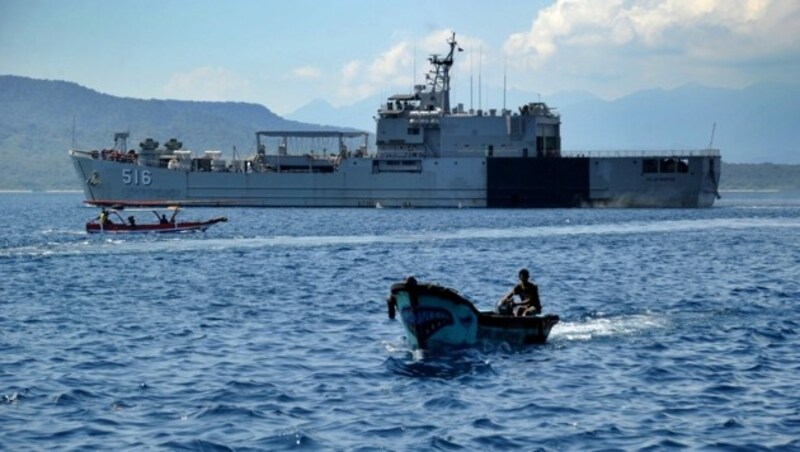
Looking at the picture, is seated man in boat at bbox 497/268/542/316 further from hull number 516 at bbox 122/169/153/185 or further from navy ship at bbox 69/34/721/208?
hull number 516 at bbox 122/169/153/185

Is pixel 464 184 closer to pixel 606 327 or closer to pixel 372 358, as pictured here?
pixel 606 327

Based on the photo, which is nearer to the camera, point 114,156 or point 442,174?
point 442,174

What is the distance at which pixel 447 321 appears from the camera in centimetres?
2819

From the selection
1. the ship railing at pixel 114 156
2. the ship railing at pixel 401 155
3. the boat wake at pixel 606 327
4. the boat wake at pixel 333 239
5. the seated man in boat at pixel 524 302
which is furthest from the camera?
the ship railing at pixel 114 156

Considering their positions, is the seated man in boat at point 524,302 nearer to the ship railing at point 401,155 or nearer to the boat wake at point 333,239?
the boat wake at point 333,239

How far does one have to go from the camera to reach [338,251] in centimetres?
6431

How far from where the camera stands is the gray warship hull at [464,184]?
360 ft

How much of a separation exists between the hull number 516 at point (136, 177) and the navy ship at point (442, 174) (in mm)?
97

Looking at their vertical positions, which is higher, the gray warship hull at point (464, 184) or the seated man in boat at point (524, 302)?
the gray warship hull at point (464, 184)

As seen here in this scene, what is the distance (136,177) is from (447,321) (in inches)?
3582

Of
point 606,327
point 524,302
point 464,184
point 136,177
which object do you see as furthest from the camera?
point 136,177

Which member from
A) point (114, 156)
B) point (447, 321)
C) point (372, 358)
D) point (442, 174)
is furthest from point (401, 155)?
point (372, 358)

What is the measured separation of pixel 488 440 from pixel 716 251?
155 ft

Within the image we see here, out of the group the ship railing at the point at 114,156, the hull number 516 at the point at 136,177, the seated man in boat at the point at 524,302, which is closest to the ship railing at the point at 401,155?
the hull number 516 at the point at 136,177
